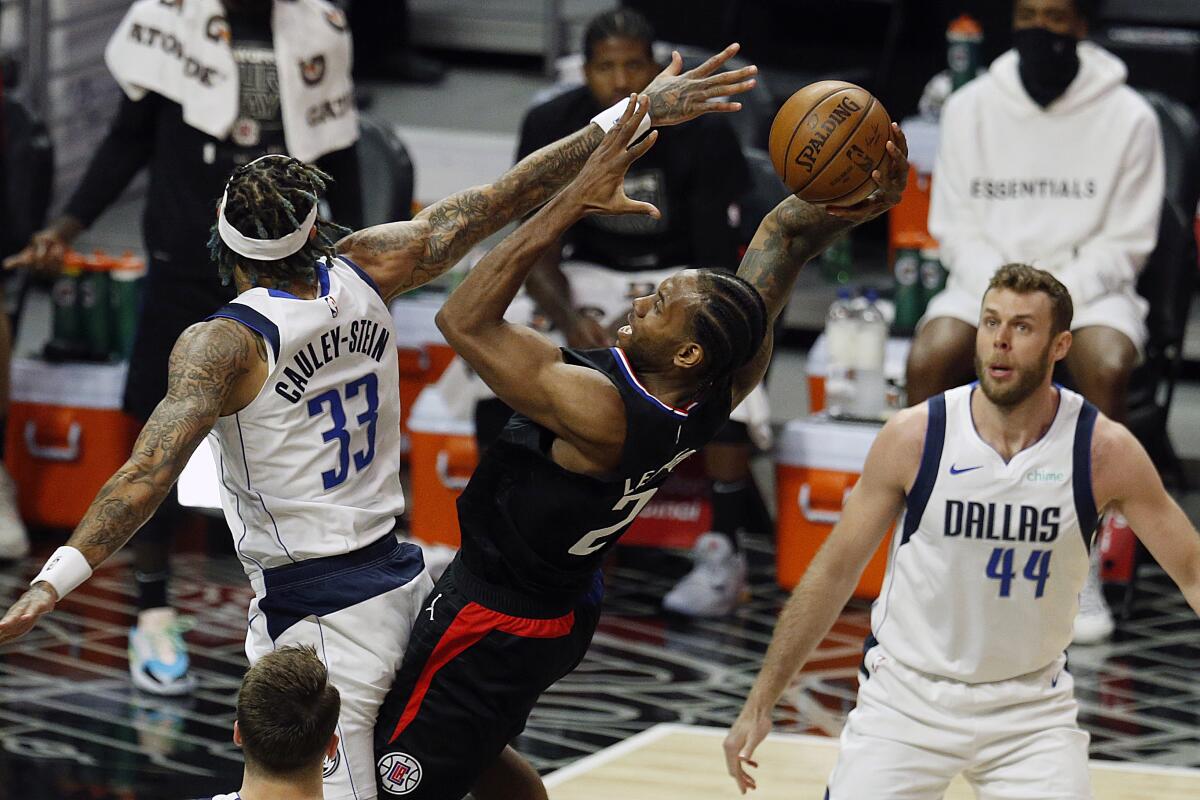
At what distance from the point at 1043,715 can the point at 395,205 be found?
13.0 ft

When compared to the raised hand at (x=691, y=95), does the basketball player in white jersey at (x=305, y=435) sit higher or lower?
lower

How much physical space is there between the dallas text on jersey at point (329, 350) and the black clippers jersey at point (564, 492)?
295 millimetres

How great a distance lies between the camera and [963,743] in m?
4.23

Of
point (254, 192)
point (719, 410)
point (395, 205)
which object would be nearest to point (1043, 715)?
point (719, 410)

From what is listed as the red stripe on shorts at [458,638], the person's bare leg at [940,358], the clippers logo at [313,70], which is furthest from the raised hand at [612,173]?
the person's bare leg at [940,358]

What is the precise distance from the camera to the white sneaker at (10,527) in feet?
23.8

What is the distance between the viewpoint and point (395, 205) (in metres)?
7.60

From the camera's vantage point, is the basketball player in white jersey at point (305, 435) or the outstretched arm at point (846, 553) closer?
the basketball player in white jersey at point (305, 435)

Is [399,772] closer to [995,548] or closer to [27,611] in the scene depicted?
[27,611]

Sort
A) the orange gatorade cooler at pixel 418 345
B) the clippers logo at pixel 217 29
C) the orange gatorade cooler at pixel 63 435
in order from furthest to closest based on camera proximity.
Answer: the orange gatorade cooler at pixel 418 345, the orange gatorade cooler at pixel 63 435, the clippers logo at pixel 217 29

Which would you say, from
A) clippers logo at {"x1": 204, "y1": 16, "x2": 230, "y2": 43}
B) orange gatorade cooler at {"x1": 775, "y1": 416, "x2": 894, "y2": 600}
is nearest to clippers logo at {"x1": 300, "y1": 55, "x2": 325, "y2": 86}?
clippers logo at {"x1": 204, "y1": 16, "x2": 230, "y2": 43}

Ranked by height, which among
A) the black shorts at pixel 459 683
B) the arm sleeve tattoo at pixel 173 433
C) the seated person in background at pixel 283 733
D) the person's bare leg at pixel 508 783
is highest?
the arm sleeve tattoo at pixel 173 433

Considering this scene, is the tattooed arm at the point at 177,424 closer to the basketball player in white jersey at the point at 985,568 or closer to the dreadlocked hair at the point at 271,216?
the dreadlocked hair at the point at 271,216

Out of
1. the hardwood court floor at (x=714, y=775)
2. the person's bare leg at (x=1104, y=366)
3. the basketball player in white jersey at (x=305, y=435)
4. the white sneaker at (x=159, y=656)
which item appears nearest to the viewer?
the basketball player in white jersey at (x=305, y=435)
